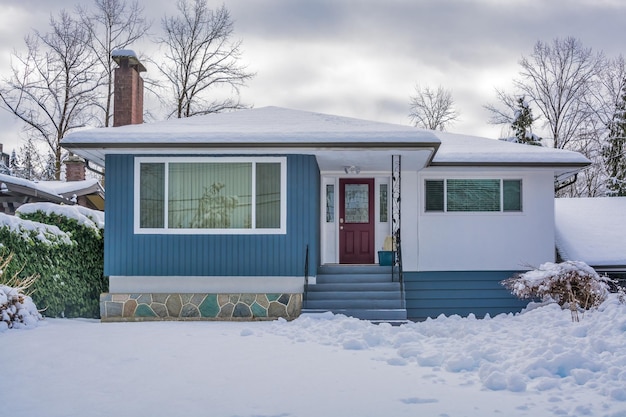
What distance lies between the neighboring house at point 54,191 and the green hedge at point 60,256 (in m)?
4.00

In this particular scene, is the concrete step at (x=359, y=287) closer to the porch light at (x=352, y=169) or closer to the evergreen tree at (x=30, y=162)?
the porch light at (x=352, y=169)

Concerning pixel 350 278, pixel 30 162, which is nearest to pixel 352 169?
pixel 350 278

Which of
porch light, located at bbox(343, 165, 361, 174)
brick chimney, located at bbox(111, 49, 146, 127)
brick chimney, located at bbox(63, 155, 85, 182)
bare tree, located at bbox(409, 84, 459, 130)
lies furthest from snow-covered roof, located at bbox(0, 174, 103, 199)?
bare tree, located at bbox(409, 84, 459, 130)

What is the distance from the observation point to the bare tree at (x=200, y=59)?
2561 centimetres

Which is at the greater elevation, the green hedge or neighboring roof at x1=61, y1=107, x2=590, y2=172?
neighboring roof at x1=61, y1=107, x2=590, y2=172

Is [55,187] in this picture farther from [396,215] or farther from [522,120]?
[522,120]

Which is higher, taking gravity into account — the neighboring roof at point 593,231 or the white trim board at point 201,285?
the neighboring roof at point 593,231

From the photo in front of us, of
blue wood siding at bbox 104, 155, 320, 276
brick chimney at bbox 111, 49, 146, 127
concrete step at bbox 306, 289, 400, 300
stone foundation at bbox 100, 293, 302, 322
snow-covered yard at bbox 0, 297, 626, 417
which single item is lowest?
snow-covered yard at bbox 0, 297, 626, 417

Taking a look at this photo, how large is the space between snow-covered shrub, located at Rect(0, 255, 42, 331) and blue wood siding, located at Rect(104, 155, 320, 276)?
1.52 m

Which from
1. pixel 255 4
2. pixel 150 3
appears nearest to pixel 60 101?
pixel 150 3

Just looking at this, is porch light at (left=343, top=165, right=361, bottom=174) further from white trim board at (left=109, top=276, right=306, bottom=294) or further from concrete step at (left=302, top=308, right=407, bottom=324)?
concrete step at (left=302, top=308, right=407, bottom=324)

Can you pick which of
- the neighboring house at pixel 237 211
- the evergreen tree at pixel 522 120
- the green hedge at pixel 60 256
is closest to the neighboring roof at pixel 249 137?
the neighboring house at pixel 237 211

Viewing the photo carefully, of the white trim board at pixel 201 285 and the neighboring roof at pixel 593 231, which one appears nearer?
the white trim board at pixel 201 285

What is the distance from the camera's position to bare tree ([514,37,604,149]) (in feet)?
88.0
